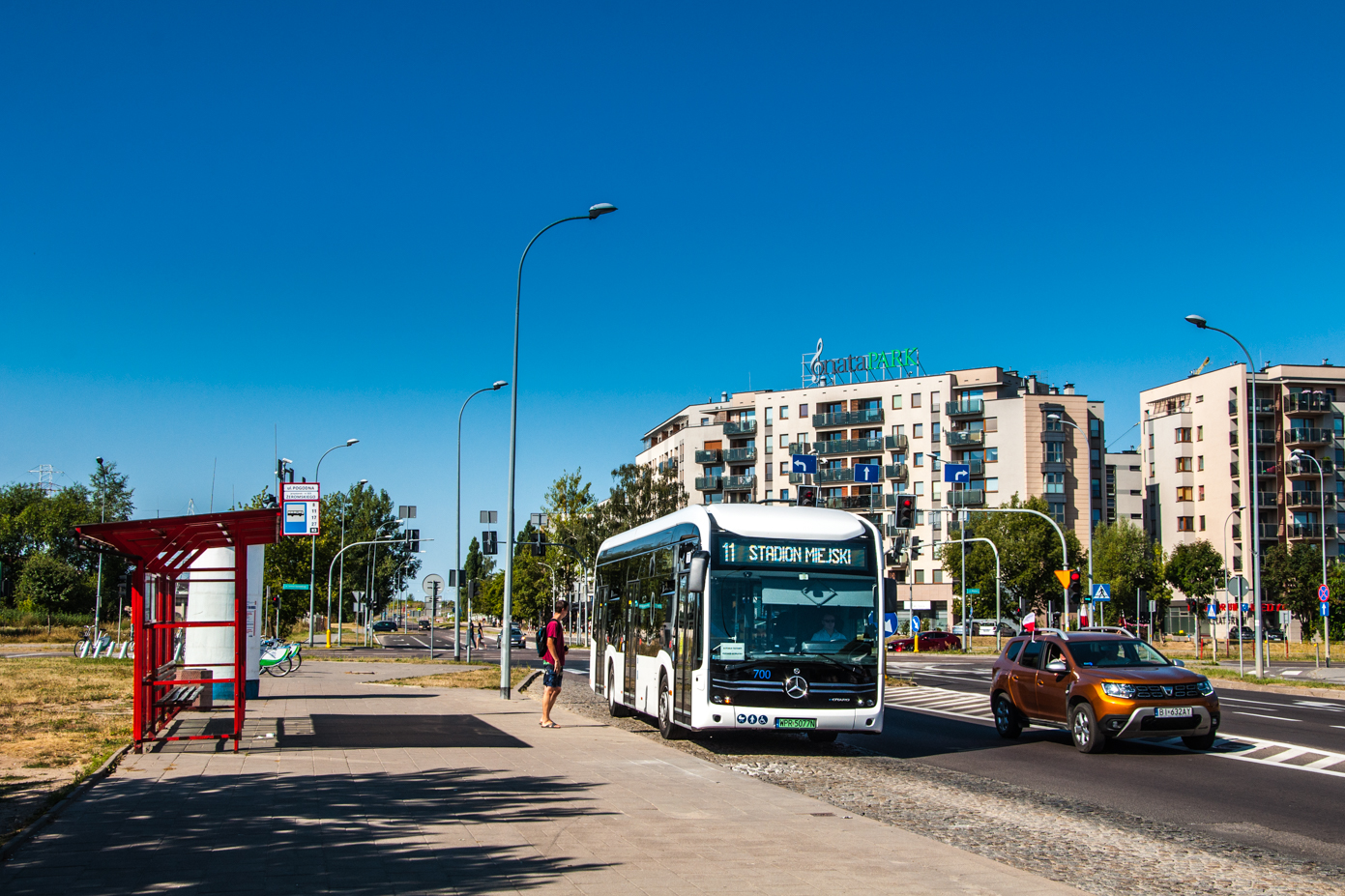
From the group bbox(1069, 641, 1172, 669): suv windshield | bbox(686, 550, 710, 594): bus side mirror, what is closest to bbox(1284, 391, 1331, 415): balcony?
bbox(1069, 641, 1172, 669): suv windshield

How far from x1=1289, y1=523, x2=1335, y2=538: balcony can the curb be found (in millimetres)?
102171

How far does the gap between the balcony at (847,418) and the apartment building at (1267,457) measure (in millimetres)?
26233

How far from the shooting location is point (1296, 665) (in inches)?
1967

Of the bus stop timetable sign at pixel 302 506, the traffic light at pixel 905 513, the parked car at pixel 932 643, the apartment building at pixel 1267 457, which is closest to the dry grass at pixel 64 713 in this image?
the bus stop timetable sign at pixel 302 506

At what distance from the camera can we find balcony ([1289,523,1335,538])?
321ft

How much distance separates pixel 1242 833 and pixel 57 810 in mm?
9206

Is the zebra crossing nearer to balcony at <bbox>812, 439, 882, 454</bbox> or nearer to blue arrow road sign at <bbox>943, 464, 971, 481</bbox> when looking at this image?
blue arrow road sign at <bbox>943, 464, 971, 481</bbox>

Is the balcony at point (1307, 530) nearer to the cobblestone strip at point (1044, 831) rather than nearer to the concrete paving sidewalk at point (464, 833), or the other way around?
the cobblestone strip at point (1044, 831)

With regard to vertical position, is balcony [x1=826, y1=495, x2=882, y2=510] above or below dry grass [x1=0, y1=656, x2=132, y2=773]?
above

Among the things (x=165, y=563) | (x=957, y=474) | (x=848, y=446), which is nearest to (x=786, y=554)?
(x=165, y=563)

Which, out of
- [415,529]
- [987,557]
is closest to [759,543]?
Result: [415,529]

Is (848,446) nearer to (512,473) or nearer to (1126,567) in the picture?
(1126,567)

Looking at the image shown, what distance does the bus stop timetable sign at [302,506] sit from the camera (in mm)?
31516

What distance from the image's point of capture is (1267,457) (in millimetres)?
100750
